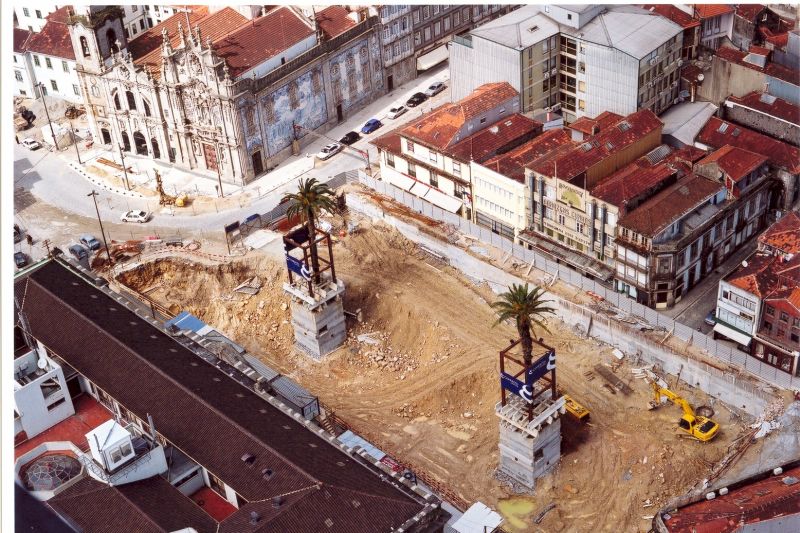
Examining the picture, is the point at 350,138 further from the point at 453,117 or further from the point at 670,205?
the point at 670,205

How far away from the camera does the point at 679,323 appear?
372 ft

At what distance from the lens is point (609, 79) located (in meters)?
139

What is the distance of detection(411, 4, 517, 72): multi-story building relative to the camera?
6683 inches

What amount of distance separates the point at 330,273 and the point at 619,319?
35910 millimetres

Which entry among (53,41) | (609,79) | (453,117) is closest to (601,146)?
(609,79)

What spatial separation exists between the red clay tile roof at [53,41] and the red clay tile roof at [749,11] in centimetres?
10632

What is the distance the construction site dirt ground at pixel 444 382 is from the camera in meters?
102

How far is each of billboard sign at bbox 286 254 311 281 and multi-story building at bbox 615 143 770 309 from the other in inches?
1397

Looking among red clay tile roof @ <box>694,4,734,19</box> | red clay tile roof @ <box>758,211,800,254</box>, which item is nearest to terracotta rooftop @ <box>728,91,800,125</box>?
red clay tile roof @ <box>694,4,734,19</box>

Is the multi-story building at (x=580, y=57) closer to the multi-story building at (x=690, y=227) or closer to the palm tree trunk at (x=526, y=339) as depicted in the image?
the multi-story building at (x=690, y=227)

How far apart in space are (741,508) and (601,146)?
5186 centimetres

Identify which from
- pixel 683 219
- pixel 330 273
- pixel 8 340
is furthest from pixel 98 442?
pixel 683 219

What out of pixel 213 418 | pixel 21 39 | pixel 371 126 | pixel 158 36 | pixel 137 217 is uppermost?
pixel 158 36

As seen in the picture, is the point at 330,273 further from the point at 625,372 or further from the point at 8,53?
the point at 8,53
